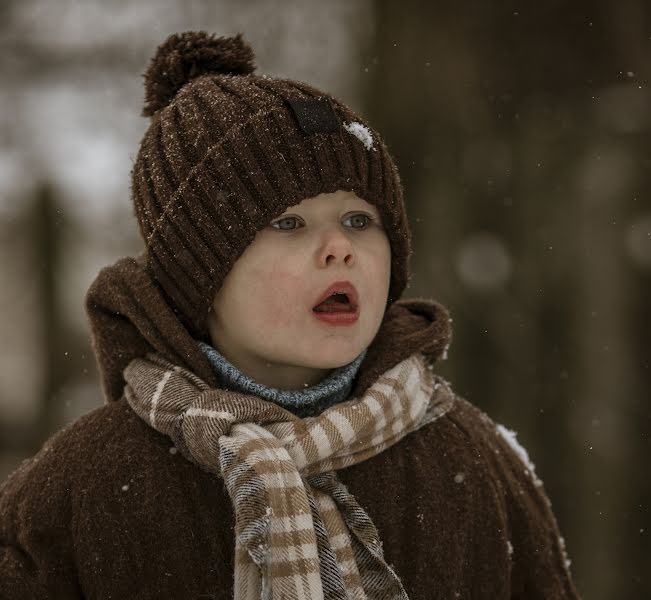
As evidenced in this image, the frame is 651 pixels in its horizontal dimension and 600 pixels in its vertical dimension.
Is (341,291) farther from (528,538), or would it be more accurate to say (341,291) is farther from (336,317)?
(528,538)

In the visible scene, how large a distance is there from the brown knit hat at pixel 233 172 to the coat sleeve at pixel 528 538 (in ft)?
1.88

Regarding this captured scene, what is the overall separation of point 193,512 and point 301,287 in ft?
1.62

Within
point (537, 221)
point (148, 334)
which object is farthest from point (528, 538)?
point (537, 221)

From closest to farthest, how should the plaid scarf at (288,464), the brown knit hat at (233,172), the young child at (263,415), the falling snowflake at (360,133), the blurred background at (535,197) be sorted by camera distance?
1. the plaid scarf at (288,464)
2. the young child at (263,415)
3. the brown knit hat at (233,172)
4. the falling snowflake at (360,133)
5. the blurred background at (535,197)

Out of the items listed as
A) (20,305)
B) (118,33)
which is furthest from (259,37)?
(20,305)

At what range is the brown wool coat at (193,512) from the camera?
1685mm

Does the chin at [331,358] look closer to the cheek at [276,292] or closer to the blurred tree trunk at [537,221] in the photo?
the cheek at [276,292]

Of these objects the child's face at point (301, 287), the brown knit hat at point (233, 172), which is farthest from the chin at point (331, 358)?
the brown knit hat at point (233, 172)

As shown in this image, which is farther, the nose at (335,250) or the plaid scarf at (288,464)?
the nose at (335,250)

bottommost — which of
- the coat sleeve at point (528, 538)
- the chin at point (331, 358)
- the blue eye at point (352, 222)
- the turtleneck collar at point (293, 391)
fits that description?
the coat sleeve at point (528, 538)

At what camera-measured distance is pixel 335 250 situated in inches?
67.9

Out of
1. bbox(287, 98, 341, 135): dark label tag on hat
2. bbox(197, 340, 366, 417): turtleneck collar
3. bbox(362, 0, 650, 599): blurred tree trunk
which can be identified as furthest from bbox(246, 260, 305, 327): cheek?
bbox(362, 0, 650, 599): blurred tree trunk

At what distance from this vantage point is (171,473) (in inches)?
68.2

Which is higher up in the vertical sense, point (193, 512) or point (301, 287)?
point (301, 287)
